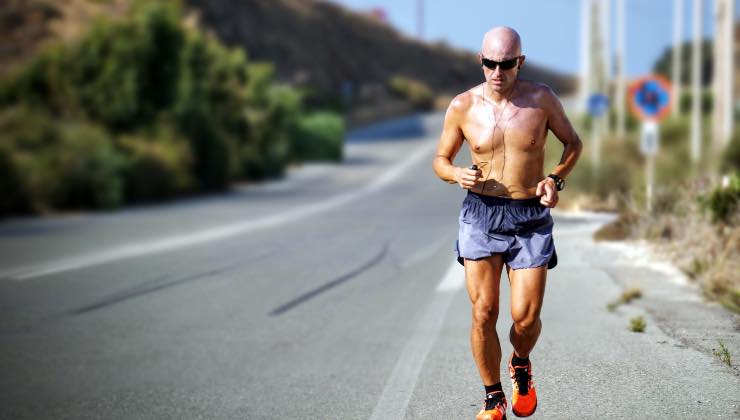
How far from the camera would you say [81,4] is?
192 feet

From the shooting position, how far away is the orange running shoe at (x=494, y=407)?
15.7 feet

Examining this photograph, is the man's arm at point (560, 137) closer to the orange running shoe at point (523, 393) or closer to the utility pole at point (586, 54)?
the orange running shoe at point (523, 393)

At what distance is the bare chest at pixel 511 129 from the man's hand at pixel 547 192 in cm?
19

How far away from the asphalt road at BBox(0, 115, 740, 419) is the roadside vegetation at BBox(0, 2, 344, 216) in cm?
773

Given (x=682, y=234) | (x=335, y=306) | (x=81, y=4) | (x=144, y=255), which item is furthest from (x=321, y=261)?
(x=81, y=4)

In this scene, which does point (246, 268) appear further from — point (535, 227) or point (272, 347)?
point (535, 227)

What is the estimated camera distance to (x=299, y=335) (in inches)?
319

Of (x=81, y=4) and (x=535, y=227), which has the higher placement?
(x=81, y=4)

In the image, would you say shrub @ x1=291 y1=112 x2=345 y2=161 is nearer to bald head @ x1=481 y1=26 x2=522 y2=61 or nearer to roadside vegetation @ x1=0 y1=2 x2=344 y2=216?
roadside vegetation @ x1=0 y1=2 x2=344 y2=216

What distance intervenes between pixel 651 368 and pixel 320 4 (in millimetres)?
116403

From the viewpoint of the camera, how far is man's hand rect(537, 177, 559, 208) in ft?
14.9

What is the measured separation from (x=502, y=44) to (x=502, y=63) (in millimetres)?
87

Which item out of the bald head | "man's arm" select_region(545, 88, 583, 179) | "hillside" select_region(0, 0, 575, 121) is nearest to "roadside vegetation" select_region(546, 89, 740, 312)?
"man's arm" select_region(545, 88, 583, 179)

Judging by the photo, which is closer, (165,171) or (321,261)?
(321,261)
